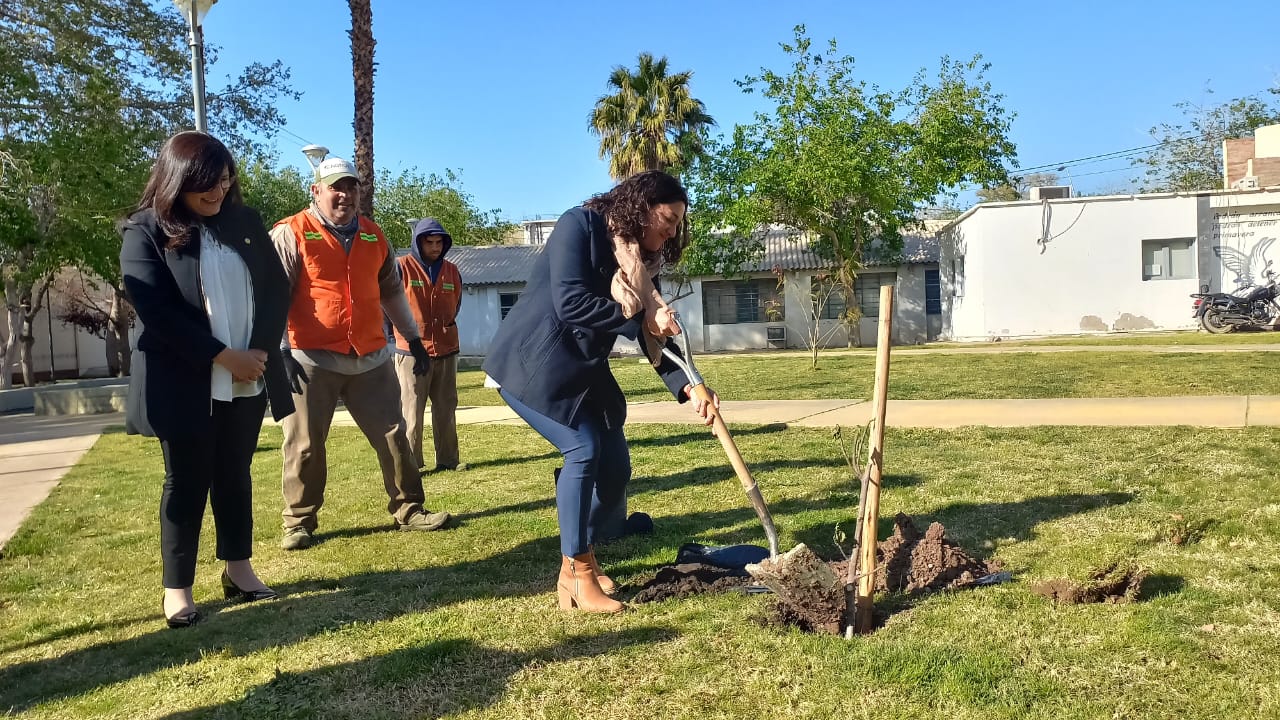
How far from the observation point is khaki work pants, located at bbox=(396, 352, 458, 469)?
6.93m

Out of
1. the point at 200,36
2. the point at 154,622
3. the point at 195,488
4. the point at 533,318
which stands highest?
the point at 200,36

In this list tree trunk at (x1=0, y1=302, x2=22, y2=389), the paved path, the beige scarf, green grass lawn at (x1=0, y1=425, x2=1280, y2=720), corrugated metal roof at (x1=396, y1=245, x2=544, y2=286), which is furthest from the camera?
corrugated metal roof at (x1=396, y1=245, x2=544, y2=286)

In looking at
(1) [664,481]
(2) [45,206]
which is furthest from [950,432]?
(2) [45,206]

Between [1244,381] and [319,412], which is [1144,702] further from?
[1244,381]

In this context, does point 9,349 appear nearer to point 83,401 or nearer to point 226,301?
point 83,401

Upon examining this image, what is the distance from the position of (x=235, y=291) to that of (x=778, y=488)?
10.4 ft

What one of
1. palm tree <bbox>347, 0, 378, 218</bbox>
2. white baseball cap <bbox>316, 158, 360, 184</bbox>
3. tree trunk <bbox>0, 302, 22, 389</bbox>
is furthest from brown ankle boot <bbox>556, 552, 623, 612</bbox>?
tree trunk <bbox>0, 302, 22, 389</bbox>

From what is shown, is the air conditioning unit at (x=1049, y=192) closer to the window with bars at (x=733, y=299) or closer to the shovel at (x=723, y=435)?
the window with bars at (x=733, y=299)

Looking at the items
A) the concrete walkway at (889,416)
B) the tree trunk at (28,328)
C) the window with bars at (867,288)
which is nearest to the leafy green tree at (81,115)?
the tree trunk at (28,328)

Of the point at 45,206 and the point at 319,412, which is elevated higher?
the point at 45,206

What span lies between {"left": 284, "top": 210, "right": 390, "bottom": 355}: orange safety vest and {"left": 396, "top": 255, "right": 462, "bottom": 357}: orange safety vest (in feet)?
6.32

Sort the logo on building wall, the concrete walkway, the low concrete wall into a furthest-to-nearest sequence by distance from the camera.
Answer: the logo on building wall
the low concrete wall
the concrete walkway

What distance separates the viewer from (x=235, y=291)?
390 centimetres

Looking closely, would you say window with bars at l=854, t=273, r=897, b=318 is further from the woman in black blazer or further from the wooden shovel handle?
the woman in black blazer
